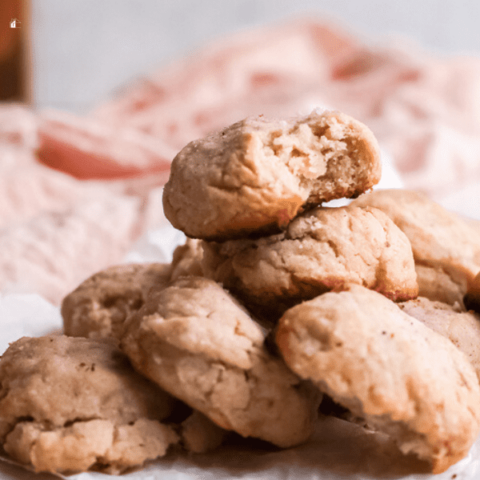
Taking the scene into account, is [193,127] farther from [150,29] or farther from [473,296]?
[473,296]

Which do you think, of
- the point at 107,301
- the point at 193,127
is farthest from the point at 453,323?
the point at 193,127

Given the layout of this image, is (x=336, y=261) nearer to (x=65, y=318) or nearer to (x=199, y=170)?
(x=199, y=170)

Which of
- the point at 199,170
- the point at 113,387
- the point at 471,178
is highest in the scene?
the point at 199,170

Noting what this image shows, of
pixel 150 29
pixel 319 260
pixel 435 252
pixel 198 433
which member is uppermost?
pixel 150 29

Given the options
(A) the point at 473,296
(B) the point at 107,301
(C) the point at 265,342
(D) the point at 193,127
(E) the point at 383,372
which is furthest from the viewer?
(D) the point at 193,127

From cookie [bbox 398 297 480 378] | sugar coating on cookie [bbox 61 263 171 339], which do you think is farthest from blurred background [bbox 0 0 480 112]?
cookie [bbox 398 297 480 378]

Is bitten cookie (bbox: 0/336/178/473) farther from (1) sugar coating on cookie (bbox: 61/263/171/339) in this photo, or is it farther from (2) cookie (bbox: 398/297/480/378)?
(2) cookie (bbox: 398/297/480/378)

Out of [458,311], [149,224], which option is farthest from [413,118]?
[458,311]
